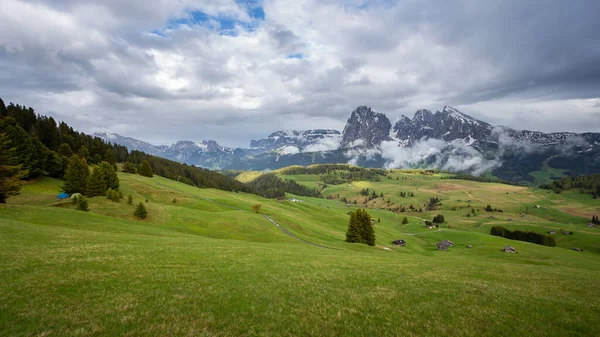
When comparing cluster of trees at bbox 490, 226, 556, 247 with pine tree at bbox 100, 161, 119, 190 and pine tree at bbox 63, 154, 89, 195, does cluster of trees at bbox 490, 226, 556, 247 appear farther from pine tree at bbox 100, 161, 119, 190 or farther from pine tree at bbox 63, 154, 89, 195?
pine tree at bbox 63, 154, 89, 195

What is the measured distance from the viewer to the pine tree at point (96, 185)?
65.4 metres

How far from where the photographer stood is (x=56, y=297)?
37.2 feet

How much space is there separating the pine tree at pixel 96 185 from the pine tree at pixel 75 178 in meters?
1.45

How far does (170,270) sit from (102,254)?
7.12 metres

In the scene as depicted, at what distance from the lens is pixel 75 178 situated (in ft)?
216

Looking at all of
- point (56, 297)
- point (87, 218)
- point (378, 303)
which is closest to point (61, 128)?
point (87, 218)

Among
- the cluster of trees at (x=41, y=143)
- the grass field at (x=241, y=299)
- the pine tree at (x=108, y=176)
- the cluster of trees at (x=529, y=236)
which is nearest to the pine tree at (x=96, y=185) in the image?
the pine tree at (x=108, y=176)

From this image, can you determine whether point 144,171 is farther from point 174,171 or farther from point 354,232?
point 354,232

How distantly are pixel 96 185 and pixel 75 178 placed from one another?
5.07 m

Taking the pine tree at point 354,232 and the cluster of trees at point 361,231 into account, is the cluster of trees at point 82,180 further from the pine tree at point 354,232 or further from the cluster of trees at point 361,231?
the cluster of trees at point 361,231

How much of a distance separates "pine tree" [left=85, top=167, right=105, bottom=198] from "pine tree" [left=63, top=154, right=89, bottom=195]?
1.45 metres

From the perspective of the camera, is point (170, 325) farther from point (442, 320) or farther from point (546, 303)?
point (546, 303)

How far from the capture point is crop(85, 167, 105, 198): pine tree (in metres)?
65.4

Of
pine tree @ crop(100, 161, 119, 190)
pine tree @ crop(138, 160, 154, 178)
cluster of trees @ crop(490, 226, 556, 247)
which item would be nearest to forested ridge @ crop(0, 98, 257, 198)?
pine tree @ crop(138, 160, 154, 178)
